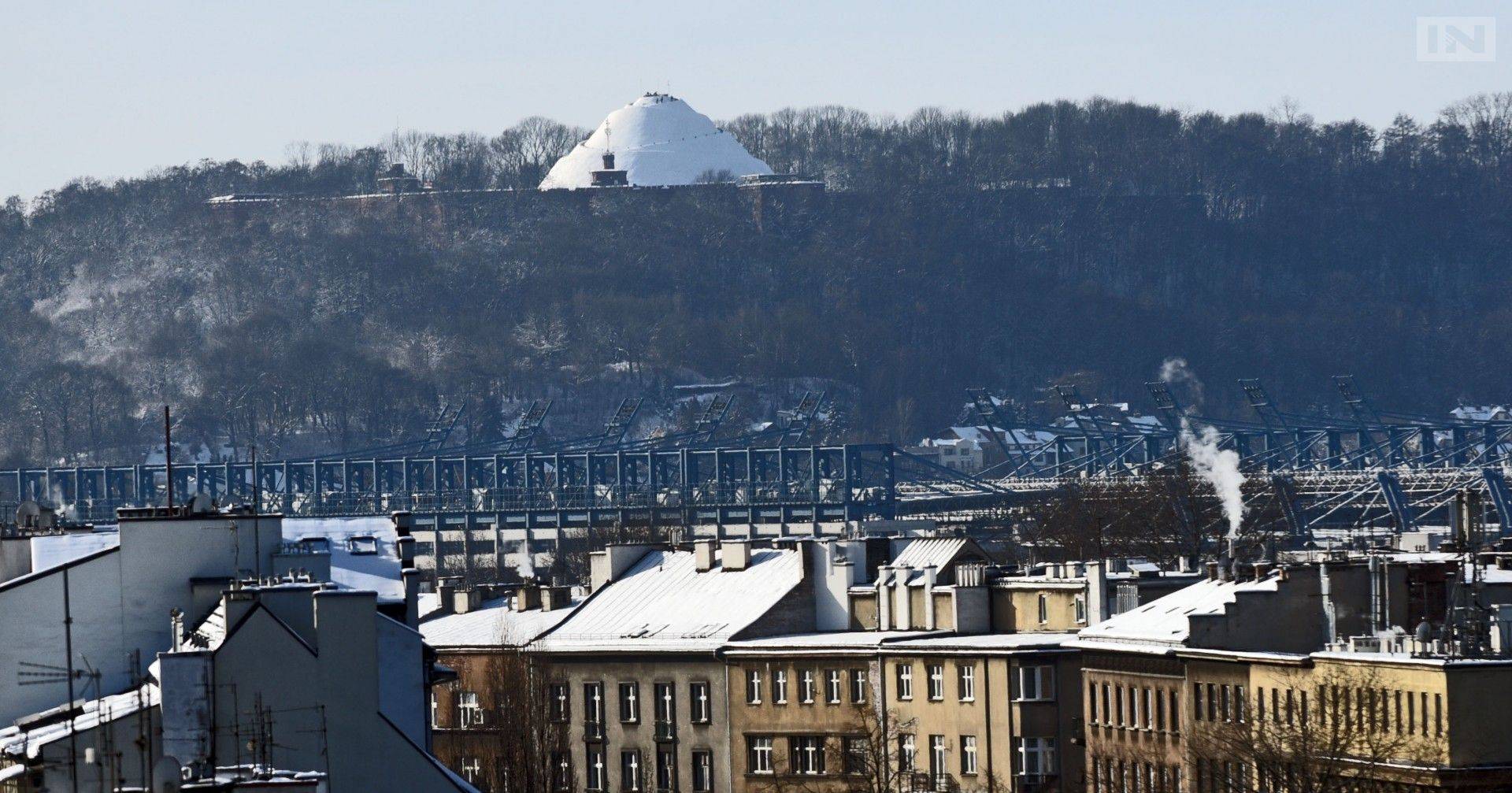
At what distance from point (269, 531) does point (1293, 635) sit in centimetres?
1789

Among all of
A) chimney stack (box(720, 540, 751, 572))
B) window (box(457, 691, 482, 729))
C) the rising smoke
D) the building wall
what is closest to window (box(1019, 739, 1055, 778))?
the rising smoke

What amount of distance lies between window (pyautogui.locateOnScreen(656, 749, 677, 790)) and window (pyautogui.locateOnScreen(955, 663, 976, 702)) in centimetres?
609

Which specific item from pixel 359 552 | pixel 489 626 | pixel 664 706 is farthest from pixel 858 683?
pixel 359 552

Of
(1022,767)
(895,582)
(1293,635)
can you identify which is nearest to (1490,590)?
(1293,635)

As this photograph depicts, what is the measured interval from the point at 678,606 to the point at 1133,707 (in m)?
15.8

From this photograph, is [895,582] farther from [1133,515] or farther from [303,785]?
[1133,515]

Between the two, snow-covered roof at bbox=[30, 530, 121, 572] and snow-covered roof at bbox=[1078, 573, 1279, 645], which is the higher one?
snow-covered roof at bbox=[30, 530, 121, 572]

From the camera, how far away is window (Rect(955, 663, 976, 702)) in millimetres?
61250

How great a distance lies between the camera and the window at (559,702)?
2598 inches

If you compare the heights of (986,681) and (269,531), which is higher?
(269,531)

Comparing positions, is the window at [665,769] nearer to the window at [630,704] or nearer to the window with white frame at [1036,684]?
the window at [630,704]

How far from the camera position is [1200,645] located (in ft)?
177

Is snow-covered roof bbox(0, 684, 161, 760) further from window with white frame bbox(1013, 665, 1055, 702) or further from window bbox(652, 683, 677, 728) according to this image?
window bbox(652, 683, 677, 728)

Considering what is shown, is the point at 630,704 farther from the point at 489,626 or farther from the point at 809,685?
the point at 489,626
